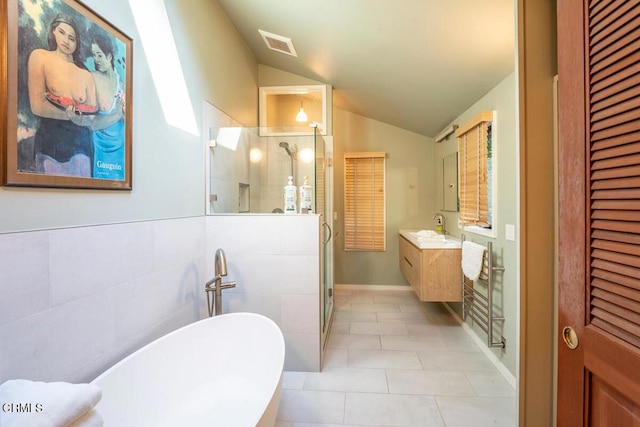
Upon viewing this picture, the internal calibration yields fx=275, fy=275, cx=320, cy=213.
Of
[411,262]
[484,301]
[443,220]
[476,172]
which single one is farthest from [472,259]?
[443,220]

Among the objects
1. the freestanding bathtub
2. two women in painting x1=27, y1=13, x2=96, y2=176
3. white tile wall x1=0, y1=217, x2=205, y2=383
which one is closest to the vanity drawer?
the freestanding bathtub

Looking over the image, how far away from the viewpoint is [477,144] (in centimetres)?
253

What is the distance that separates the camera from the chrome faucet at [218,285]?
1903mm

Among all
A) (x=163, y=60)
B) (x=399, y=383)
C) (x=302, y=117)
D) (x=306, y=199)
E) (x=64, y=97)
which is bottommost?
(x=399, y=383)

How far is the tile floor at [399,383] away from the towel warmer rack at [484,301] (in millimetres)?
273

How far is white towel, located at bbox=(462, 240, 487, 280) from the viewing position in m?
2.36

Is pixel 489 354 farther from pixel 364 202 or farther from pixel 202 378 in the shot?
pixel 364 202

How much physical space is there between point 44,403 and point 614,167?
1675 millimetres

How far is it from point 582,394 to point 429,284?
2.11 metres

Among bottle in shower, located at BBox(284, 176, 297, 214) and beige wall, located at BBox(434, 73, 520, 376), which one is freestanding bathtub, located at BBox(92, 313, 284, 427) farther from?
beige wall, located at BBox(434, 73, 520, 376)

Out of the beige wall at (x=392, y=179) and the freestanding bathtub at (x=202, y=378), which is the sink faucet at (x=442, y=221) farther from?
the freestanding bathtub at (x=202, y=378)

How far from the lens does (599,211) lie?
28.9 inches

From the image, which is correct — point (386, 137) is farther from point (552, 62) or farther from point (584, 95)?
point (584, 95)

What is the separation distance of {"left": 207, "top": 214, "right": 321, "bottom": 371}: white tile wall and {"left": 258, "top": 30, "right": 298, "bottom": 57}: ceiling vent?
1827 mm
